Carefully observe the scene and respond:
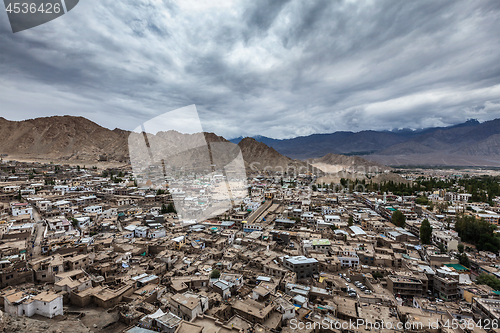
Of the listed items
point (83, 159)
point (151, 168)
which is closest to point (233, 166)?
point (151, 168)

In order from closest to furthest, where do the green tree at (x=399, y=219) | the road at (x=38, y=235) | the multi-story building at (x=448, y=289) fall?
the multi-story building at (x=448, y=289)
the road at (x=38, y=235)
the green tree at (x=399, y=219)

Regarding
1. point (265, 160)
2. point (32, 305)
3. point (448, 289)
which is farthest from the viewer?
point (265, 160)

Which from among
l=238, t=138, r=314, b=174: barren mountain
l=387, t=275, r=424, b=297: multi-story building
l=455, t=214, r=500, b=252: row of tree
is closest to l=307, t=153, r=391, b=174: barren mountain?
l=238, t=138, r=314, b=174: barren mountain

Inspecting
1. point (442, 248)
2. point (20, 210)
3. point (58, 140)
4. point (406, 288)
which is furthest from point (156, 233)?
point (58, 140)

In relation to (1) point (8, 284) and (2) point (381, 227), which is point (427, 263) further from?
(1) point (8, 284)

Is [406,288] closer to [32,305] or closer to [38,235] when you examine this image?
[32,305]

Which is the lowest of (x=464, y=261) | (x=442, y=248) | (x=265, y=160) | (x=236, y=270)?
(x=464, y=261)

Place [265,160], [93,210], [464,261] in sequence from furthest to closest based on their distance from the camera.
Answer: [265,160] < [93,210] < [464,261]

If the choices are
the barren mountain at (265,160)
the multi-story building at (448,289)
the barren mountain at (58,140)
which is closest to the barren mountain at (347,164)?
the barren mountain at (265,160)

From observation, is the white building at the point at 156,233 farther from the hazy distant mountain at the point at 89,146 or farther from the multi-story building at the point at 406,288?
the hazy distant mountain at the point at 89,146
